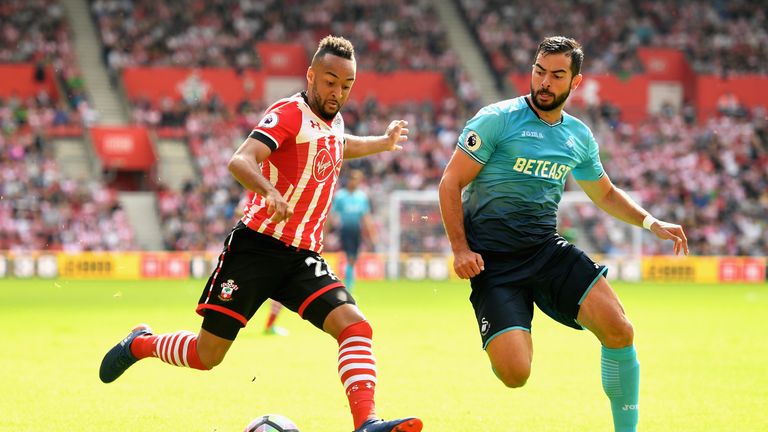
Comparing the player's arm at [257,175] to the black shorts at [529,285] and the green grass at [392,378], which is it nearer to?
the black shorts at [529,285]

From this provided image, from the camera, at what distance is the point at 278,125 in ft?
20.9

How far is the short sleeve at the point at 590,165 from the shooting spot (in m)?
7.03

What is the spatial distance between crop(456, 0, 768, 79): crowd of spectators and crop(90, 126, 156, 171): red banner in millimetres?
14077

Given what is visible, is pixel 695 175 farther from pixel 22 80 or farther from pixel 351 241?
pixel 22 80

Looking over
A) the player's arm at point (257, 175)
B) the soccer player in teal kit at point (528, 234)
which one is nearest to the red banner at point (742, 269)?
the soccer player in teal kit at point (528, 234)

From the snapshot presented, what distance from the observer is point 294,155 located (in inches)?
258

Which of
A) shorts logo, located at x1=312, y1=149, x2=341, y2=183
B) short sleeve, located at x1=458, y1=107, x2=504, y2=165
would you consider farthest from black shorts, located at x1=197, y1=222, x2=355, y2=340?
short sleeve, located at x1=458, y1=107, x2=504, y2=165

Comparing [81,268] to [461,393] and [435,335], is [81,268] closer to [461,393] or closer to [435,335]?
[435,335]

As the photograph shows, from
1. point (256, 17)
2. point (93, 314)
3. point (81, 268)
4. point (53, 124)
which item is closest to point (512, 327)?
point (93, 314)

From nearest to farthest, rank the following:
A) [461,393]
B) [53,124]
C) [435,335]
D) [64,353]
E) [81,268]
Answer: [461,393] < [64,353] < [435,335] < [81,268] < [53,124]

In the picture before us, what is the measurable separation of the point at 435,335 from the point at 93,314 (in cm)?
597

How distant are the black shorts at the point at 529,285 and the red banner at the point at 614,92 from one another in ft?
106

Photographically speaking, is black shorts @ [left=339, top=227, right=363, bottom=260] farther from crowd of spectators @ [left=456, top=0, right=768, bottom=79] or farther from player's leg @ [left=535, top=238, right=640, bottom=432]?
crowd of spectators @ [left=456, top=0, right=768, bottom=79]

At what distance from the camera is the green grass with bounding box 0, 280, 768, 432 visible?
7.67 meters
